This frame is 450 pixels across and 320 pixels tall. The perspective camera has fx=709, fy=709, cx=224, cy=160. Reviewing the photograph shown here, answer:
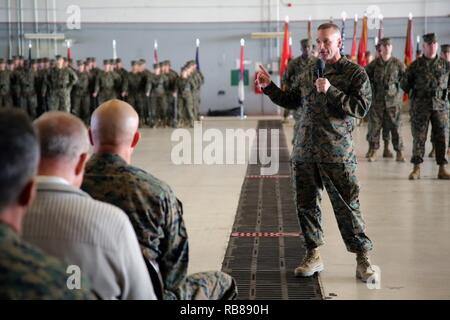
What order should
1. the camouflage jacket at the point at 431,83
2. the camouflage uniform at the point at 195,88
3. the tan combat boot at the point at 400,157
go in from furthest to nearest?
the camouflage uniform at the point at 195,88
the tan combat boot at the point at 400,157
the camouflage jacket at the point at 431,83

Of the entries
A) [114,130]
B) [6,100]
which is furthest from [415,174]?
[6,100]

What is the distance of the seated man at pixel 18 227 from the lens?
1586 mm

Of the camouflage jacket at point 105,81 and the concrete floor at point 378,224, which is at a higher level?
the camouflage jacket at point 105,81

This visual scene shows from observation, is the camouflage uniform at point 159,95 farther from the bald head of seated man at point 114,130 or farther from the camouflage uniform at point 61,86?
the bald head of seated man at point 114,130

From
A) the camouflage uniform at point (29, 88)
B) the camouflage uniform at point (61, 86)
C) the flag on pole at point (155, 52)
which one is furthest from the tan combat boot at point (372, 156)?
the flag on pole at point (155, 52)

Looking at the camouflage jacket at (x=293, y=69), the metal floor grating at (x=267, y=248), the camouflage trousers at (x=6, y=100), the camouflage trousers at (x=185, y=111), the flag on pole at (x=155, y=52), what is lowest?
the metal floor grating at (x=267, y=248)

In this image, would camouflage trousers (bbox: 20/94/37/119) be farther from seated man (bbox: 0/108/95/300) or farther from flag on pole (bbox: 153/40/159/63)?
seated man (bbox: 0/108/95/300)

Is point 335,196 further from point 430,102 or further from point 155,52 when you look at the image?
point 155,52

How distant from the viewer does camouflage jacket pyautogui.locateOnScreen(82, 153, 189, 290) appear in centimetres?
273

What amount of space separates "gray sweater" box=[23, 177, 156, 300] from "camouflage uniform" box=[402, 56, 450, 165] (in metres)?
Result: 7.25

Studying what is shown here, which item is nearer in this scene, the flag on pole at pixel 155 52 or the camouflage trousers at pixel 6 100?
the camouflage trousers at pixel 6 100

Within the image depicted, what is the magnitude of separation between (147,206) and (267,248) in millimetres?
2978

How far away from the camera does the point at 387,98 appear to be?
34.8ft

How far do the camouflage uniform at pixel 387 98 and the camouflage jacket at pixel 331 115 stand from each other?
6.21m
